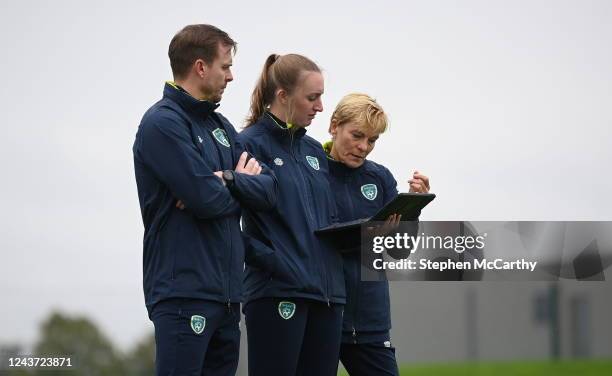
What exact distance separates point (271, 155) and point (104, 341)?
4.61 m

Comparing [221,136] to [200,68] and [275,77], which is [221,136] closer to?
[200,68]

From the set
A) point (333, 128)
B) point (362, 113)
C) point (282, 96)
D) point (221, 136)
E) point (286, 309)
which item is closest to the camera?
point (221, 136)

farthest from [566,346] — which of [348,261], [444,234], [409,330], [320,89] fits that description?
[320,89]

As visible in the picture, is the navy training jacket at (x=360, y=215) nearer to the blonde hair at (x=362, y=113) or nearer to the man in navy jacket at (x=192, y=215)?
the blonde hair at (x=362, y=113)

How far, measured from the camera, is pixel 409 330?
23.2 ft

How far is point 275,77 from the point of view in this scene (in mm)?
4566

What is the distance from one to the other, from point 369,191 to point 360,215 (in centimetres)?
14

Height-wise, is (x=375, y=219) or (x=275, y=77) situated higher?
(x=275, y=77)

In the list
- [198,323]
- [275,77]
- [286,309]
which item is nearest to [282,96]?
[275,77]

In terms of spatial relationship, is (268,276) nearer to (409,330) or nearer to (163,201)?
(163,201)

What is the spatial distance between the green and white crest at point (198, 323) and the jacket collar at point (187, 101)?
0.77 m

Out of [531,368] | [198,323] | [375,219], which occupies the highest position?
[375,219]

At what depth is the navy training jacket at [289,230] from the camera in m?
4.23

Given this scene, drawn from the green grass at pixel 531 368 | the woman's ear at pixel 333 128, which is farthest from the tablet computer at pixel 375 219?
the green grass at pixel 531 368
